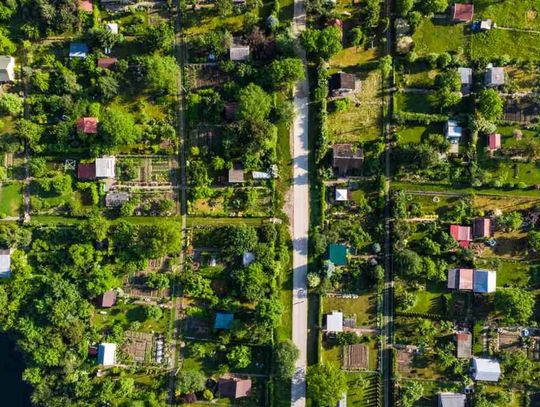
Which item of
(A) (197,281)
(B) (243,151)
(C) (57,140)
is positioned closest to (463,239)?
(B) (243,151)

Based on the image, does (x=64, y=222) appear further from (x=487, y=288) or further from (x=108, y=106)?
(x=487, y=288)

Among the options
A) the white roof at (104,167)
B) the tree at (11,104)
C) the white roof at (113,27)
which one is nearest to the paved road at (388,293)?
the white roof at (113,27)

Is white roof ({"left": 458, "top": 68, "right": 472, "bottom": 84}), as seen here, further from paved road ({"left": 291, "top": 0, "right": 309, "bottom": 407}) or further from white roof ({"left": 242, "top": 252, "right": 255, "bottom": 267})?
white roof ({"left": 242, "top": 252, "right": 255, "bottom": 267})

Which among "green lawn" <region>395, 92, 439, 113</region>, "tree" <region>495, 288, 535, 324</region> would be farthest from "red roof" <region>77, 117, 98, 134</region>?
"tree" <region>495, 288, 535, 324</region>

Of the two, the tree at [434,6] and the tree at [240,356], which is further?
the tree at [434,6]

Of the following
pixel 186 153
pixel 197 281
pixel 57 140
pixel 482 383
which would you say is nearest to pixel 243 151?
pixel 186 153

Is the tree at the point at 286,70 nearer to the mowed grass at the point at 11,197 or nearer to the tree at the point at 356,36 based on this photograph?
the tree at the point at 356,36

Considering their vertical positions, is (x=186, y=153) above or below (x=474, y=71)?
below

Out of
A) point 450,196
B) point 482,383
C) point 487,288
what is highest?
point 450,196
